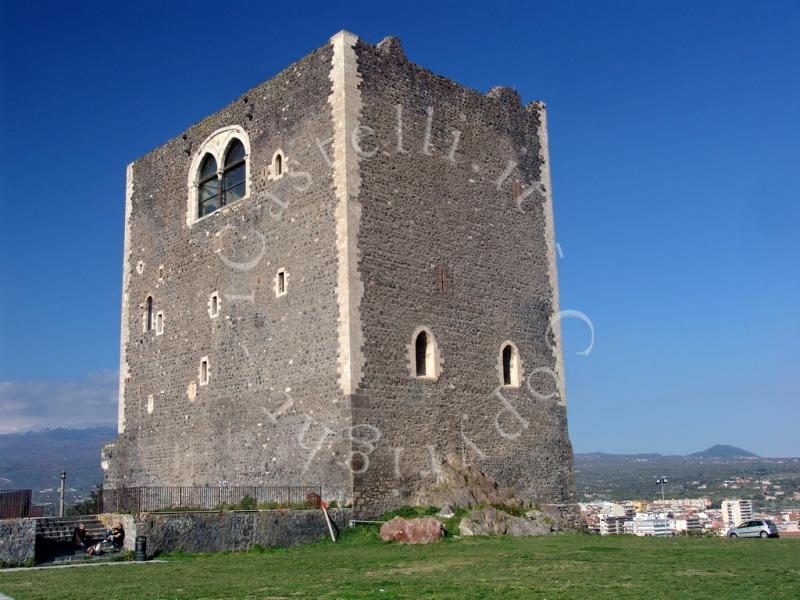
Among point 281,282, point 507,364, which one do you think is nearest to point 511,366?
point 507,364

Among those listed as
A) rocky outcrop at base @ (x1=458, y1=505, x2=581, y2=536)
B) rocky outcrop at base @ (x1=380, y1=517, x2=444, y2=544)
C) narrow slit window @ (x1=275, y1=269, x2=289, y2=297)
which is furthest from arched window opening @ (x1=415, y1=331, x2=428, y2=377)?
rocky outcrop at base @ (x1=380, y1=517, x2=444, y2=544)

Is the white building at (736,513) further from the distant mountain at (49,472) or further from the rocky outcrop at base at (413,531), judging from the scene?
the distant mountain at (49,472)

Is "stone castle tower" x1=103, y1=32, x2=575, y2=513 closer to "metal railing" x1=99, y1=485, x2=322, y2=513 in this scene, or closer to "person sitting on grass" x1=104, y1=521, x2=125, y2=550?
"metal railing" x1=99, y1=485, x2=322, y2=513

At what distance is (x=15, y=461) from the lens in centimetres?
17300

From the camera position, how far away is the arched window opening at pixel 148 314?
2789 cm

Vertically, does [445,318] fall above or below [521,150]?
below

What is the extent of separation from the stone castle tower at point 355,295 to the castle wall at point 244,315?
0.06 metres

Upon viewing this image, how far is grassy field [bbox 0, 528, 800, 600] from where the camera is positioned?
11234 mm

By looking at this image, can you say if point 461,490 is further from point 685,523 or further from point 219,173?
point 685,523

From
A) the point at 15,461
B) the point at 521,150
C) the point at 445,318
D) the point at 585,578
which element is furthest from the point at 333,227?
the point at 15,461

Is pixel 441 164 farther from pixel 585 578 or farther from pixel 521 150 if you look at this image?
pixel 585 578

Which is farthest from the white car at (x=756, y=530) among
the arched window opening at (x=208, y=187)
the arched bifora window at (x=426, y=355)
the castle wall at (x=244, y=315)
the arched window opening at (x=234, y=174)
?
the arched window opening at (x=208, y=187)

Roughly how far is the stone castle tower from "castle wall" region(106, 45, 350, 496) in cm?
6

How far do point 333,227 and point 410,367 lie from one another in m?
3.78
